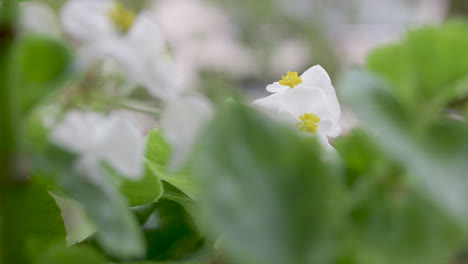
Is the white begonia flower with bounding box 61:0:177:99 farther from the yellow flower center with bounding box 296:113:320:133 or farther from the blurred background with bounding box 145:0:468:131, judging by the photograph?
the blurred background with bounding box 145:0:468:131

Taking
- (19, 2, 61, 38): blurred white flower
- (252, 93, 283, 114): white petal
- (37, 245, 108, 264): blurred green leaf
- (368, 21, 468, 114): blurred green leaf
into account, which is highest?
(368, 21, 468, 114): blurred green leaf

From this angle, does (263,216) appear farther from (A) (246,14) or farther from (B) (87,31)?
(A) (246,14)

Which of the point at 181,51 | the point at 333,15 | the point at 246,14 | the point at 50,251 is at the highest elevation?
the point at 333,15

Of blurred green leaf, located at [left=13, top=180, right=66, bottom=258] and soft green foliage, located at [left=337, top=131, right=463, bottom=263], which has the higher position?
soft green foliage, located at [left=337, top=131, right=463, bottom=263]

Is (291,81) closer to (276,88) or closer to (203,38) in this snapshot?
(276,88)

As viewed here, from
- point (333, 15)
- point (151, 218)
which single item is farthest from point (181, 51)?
point (151, 218)

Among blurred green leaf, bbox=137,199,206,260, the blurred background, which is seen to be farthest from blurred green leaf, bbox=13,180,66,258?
the blurred background
